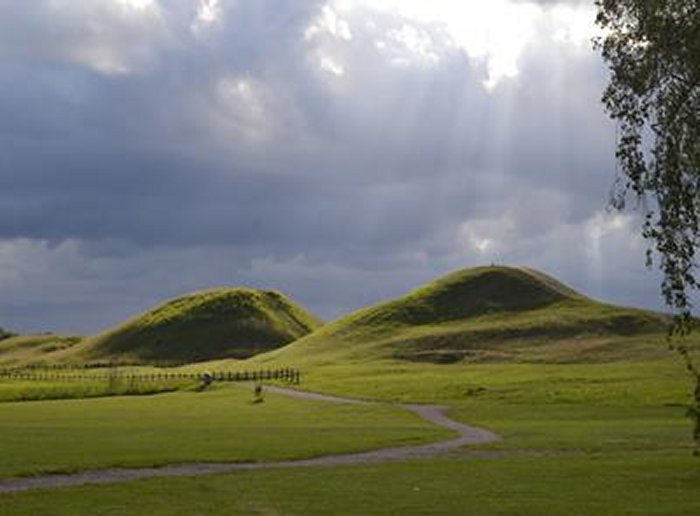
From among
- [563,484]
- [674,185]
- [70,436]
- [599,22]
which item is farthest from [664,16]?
[70,436]

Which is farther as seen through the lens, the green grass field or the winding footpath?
the winding footpath

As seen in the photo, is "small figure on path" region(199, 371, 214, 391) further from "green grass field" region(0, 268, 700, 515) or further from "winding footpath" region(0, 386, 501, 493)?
"winding footpath" region(0, 386, 501, 493)

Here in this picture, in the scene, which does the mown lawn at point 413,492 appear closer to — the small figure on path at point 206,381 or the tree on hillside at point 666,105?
the tree on hillside at point 666,105

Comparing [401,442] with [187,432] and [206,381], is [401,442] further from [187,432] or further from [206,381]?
[206,381]

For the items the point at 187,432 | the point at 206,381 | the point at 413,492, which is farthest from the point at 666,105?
the point at 206,381

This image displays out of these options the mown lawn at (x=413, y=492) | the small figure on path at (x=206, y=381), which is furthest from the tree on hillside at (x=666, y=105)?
the small figure on path at (x=206, y=381)

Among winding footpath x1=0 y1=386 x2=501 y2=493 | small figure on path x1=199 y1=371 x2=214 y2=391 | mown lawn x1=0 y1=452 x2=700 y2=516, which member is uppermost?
small figure on path x1=199 y1=371 x2=214 y2=391

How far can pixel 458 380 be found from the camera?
127750mm

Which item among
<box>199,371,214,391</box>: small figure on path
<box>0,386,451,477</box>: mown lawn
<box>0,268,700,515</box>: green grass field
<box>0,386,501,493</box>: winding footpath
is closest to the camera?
<box>0,268,700,515</box>: green grass field

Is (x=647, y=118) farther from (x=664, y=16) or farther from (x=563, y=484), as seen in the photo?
(x=563, y=484)

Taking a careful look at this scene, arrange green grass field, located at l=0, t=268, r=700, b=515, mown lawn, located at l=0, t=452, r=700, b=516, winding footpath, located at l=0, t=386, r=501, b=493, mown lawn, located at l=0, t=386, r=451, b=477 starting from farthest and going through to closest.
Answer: mown lawn, located at l=0, t=386, r=451, b=477 < winding footpath, located at l=0, t=386, r=501, b=493 < green grass field, located at l=0, t=268, r=700, b=515 < mown lawn, located at l=0, t=452, r=700, b=516

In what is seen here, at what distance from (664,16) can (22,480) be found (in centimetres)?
2927

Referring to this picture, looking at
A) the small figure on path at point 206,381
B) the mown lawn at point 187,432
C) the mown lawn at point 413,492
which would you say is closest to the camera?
the mown lawn at point 413,492

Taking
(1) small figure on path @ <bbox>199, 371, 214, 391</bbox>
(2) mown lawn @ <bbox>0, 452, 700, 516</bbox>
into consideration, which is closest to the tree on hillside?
(2) mown lawn @ <bbox>0, 452, 700, 516</bbox>
